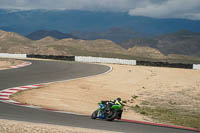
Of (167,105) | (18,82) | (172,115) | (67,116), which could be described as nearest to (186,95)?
(167,105)

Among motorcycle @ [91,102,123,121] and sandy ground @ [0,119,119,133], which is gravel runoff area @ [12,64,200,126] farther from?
sandy ground @ [0,119,119,133]

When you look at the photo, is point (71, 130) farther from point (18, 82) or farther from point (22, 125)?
point (18, 82)

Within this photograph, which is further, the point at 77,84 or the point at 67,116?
the point at 77,84

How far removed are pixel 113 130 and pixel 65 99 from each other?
7374 mm

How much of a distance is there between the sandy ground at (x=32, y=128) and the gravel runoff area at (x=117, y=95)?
13.7 feet

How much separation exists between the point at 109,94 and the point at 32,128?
12129 millimetres

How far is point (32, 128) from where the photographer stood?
1010 centimetres

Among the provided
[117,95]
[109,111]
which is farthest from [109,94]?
[109,111]

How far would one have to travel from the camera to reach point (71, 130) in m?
10.3

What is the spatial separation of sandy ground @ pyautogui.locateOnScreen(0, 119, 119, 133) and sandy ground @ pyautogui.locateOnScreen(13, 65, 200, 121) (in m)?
4.30

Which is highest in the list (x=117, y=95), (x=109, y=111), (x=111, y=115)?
→ (x=109, y=111)

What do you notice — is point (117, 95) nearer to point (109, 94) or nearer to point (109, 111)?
point (109, 94)

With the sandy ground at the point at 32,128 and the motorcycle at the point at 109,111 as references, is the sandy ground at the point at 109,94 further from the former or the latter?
the sandy ground at the point at 32,128

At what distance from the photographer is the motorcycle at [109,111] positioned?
12656mm
